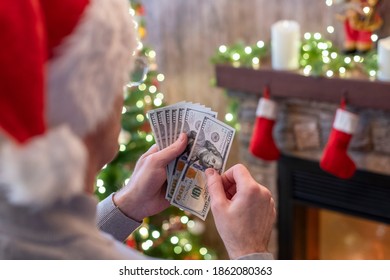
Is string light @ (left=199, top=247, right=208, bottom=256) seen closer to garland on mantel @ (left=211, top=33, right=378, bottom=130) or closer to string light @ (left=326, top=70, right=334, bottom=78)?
garland on mantel @ (left=211, top=33, right=378, bottom=130)

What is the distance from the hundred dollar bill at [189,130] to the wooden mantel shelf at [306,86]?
123cm

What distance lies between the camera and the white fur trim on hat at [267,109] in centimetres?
256

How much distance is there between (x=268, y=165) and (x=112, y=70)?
2.11 m

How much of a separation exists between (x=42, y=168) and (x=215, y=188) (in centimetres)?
44

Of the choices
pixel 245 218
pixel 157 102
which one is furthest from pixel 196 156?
pixel 157 102

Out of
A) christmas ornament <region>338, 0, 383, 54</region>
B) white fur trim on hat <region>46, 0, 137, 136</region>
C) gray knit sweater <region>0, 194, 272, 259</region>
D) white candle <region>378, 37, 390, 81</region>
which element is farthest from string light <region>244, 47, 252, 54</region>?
gray knit sweater <region>0, 194, 272, 259</region>

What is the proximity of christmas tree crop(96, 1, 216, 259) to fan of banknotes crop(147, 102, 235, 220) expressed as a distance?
4.12 feet

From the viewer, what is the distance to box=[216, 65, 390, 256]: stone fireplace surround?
2314 mm

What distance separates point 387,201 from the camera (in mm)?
2465

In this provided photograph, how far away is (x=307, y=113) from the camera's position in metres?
2.62

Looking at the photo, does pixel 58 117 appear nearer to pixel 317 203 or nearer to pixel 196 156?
pixel 196 156
